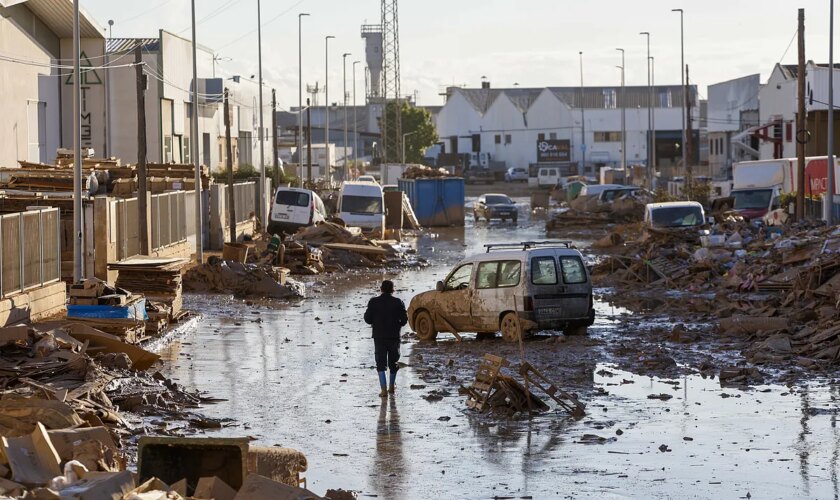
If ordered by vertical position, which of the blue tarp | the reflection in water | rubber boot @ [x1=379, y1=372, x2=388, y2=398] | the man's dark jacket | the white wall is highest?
the white wall

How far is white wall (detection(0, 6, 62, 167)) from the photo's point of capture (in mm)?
48844

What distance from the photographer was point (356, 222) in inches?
2082

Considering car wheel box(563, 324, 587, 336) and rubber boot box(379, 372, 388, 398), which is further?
car wheel box(563, 324, 587, 336)

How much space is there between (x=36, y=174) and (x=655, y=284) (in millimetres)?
17010

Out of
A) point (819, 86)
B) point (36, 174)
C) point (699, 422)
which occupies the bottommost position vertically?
point (699, 422)

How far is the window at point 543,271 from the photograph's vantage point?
2330cm

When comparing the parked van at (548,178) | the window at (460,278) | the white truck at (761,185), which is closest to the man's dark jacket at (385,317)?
the window at (460,278)

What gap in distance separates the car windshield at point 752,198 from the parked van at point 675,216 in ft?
25.6

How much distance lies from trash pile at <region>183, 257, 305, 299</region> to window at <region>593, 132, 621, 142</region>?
101 meters

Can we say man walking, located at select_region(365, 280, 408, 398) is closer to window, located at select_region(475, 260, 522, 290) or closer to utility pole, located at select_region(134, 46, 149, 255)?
window, located at select_region(475, 260, 522, 290)

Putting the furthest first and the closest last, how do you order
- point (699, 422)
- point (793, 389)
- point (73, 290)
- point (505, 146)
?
point (505, 146)
point (73, 290)
point (793, 389)
point (699, 422)

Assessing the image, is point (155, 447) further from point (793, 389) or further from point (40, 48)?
point (40, 48)

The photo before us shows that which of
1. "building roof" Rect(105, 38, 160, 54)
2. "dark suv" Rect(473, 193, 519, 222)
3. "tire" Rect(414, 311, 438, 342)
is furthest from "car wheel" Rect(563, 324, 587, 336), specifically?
"dark suv" Rect(473, 193, 519, 222)

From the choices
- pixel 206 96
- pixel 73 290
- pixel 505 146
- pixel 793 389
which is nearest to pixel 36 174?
pixel 73 290
